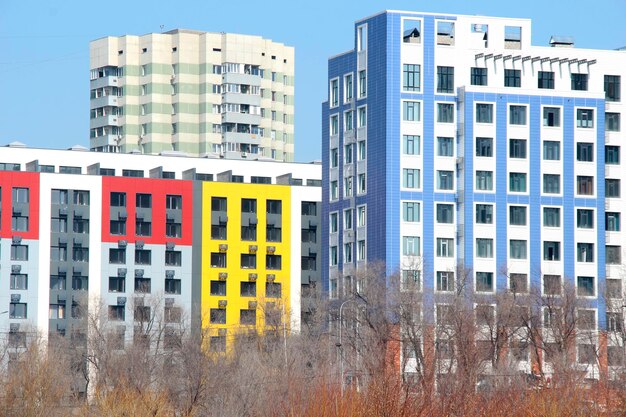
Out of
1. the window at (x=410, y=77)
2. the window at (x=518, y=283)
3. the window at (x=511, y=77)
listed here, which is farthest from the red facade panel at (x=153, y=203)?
the window at (x=518, y=283)

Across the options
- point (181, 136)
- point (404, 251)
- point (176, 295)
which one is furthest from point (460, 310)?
point (181, 136)

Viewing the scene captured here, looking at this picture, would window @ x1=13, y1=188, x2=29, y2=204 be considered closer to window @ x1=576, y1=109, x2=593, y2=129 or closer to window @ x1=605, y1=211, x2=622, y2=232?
window @ x1=576, y1=109, x2=593, y2=129

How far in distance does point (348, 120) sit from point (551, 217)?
17.5 metres

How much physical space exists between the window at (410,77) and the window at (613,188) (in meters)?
17.2

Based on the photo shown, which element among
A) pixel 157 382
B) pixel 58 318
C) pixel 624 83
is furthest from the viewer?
pixel 58 318

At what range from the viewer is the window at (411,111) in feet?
398

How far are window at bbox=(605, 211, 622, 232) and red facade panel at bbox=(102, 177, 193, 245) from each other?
3653cm

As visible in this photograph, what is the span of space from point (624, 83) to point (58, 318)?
50651 millimetres

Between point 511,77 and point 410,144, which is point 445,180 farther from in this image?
point 511,77

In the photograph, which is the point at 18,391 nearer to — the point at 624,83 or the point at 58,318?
the point at 58,318

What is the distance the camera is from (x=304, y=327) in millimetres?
125062

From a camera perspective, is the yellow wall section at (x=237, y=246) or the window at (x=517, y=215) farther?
the yellow wall section at (x=237, y=246)

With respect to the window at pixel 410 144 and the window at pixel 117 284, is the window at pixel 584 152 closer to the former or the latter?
the window at pixel 410 144

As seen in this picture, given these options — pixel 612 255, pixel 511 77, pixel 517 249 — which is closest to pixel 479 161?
pixel 517 249
